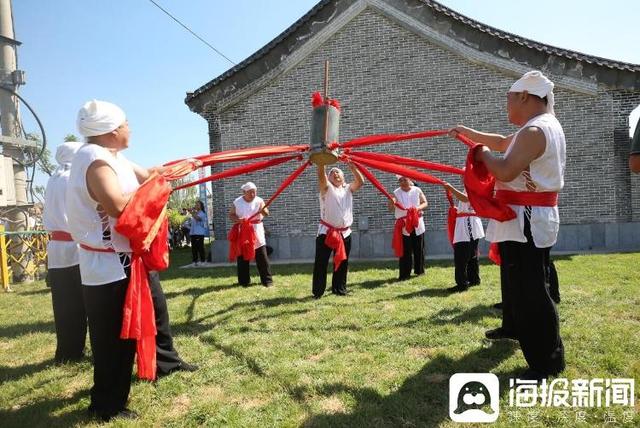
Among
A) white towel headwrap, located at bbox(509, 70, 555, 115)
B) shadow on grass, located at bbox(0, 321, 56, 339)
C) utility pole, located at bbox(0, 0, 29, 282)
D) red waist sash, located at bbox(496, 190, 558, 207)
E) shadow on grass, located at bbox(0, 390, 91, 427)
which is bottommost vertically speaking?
shadow on grass, located at bbox(0, 390, 91, 427)

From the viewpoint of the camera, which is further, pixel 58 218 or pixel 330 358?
pixel 58 218

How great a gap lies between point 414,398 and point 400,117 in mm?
9821

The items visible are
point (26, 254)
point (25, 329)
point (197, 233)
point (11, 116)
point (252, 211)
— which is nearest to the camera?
point (25, 329)

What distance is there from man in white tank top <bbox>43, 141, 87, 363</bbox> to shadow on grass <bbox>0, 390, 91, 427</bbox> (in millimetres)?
Answer: 993

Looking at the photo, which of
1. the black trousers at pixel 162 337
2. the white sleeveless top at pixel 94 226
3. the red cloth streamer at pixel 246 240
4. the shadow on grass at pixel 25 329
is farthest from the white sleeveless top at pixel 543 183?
the shadow on grass at pixel 25 329

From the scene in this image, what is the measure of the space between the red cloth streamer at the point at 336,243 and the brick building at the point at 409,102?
17.8 feet

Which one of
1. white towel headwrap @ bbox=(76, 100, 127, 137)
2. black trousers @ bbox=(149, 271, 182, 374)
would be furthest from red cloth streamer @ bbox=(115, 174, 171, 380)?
black trousers @ bbox=(149, 271, 182, 374)

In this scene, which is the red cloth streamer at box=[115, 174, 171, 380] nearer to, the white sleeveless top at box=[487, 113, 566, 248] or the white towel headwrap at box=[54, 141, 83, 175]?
the white towel headwrap at box=[54, 141, 83, 175]

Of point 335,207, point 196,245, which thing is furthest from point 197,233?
point 335,207

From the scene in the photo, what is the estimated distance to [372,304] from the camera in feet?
20.7

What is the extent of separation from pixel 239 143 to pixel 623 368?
10856mm

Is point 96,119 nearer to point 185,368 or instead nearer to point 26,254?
point 185,368

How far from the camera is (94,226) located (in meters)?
3.10

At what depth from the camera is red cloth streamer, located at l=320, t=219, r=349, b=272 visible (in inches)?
272
